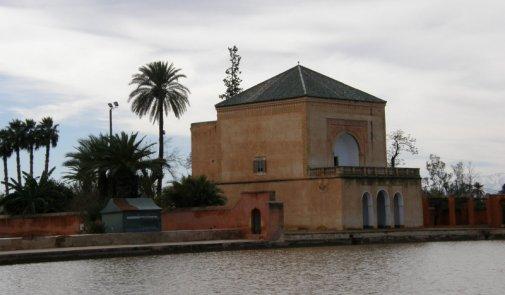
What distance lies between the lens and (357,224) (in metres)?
51.9

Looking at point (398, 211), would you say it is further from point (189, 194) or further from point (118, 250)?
point (118, 250)

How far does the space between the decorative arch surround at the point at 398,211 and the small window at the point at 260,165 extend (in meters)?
7.74

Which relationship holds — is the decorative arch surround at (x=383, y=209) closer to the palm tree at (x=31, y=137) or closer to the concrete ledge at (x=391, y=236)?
the concrete ledge at (x=391, y=236)

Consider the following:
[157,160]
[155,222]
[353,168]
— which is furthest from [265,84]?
[155,222]

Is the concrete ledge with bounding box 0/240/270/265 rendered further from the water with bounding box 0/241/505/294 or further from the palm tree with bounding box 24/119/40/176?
the palm tree with bounding box 24/119/40/176

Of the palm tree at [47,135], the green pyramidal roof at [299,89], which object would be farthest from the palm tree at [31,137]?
the green pyramidal roof at [299,89]

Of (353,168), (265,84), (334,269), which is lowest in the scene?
(334,269)

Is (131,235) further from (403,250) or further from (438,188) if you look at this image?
(438,188)

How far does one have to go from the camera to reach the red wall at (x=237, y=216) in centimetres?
4397

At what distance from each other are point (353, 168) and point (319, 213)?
3.12 meters

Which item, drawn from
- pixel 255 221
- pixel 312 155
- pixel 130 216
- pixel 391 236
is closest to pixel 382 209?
pixel 312 155

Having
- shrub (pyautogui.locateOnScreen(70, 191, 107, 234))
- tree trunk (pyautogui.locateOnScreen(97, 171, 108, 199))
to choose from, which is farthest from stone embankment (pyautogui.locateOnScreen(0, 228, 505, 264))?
tree trunk (pyautogui.locateOnScreen(97, 171, 108, 199))

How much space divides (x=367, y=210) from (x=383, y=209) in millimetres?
1671

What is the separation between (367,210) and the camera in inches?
2098
